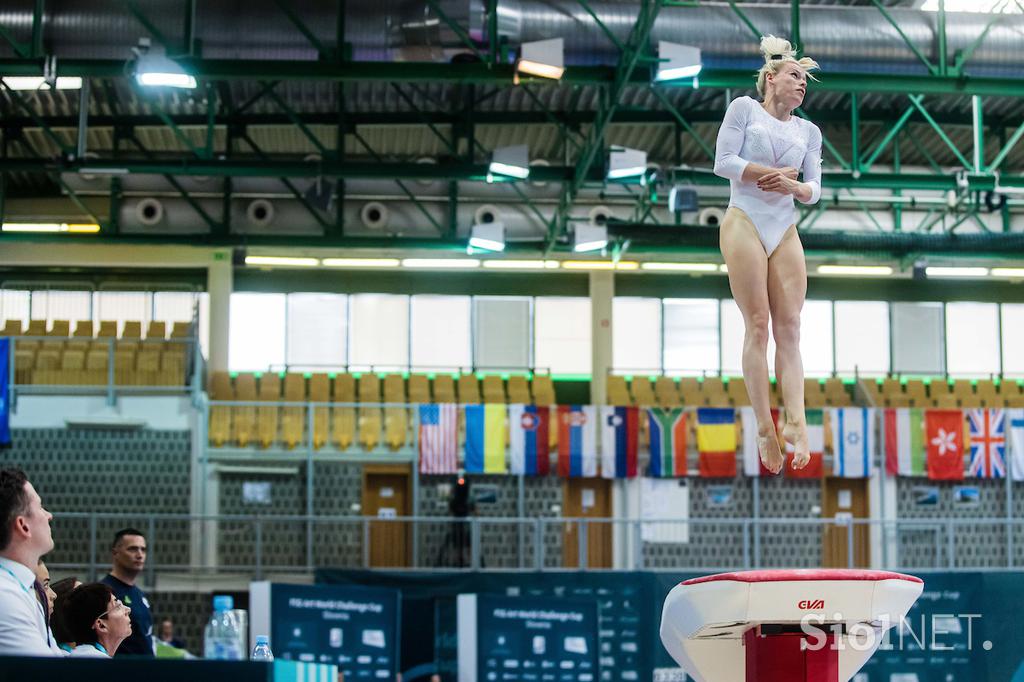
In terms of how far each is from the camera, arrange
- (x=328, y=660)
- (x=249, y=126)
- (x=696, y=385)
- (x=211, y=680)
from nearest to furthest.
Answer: (x=211, y=680)
(x=328, y=660)
(x=249, y=126)
(x=696, y=385)

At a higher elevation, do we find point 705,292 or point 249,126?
point 249,126

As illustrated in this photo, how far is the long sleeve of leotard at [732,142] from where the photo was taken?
210 inches

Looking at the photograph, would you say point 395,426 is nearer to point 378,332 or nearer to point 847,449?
point 378,332

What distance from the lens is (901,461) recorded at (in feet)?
72.9

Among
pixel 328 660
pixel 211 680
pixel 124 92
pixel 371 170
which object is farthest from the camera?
pixel 124 92

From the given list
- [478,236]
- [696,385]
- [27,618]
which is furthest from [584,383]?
[27,618]

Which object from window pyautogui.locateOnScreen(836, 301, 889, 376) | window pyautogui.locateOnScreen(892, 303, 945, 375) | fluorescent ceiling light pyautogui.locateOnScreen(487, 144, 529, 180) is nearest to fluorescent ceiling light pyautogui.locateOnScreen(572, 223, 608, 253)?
fluorescent ceiling light pyautogui.locateOnScreen(487, 144, 529, 180)

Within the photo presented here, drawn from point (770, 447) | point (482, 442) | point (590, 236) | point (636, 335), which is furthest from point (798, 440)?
point (636, 335)

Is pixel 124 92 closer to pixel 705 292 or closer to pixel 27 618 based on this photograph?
pixel 705 292

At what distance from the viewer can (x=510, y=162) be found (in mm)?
17078

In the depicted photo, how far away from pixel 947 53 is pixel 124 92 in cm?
1224

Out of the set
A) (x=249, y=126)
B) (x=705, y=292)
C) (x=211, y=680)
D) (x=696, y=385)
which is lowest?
(x=211, y=680)

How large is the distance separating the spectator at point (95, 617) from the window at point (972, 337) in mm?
23071

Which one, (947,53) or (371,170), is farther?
(371,170)
